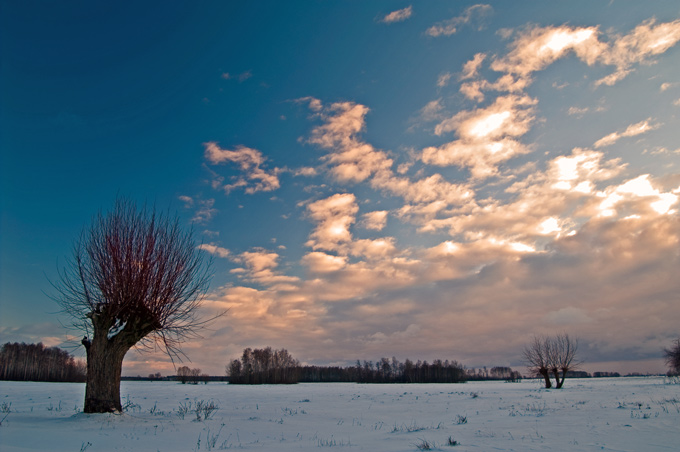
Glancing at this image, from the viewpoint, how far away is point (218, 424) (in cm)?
1508

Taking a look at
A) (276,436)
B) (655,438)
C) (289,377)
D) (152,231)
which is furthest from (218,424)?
(289,377)

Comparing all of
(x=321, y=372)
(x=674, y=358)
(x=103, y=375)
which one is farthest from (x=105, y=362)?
(x=321, y=372)

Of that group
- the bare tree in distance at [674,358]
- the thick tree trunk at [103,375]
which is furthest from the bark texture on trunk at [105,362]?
the bare tree in distance at [674,358]

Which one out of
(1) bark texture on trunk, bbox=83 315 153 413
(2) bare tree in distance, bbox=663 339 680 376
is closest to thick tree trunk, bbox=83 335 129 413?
(1) bark texture on trunk, bbox=83 315 153 413

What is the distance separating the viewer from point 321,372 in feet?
574

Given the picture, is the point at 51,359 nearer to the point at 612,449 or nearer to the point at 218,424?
the point at 218,424

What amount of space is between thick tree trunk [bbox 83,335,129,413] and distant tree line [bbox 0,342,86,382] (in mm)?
104346

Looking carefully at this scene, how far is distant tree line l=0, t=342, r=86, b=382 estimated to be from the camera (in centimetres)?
9544

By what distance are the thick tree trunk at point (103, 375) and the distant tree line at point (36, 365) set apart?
104346 millimetres

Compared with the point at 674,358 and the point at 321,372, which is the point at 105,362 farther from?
the point at 321,372

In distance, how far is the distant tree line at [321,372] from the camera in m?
119

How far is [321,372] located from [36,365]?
10886cm

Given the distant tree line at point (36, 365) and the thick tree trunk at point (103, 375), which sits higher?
the thick tree trunk at point (103, 375)

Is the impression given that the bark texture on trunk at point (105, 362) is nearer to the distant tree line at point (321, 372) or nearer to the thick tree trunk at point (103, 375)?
the thick tree trunk at point (103, 375)
